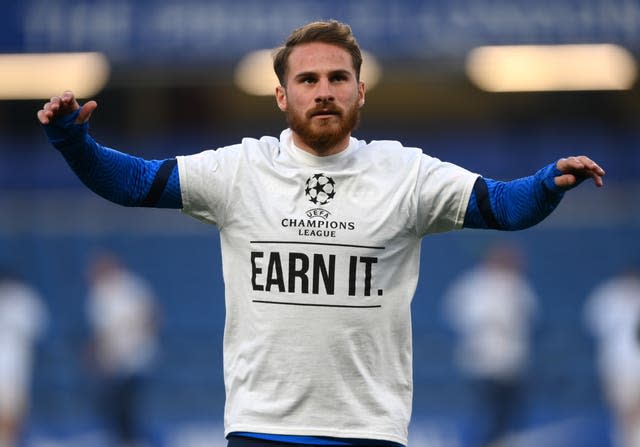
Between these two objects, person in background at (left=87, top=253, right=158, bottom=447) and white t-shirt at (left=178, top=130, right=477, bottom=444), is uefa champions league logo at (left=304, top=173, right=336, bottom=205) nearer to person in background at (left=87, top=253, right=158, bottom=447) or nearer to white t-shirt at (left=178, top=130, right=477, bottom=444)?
white t-shirt at (left=178, top=130, right=477, bottom=444)

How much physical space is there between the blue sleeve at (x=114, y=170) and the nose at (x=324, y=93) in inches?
18.9

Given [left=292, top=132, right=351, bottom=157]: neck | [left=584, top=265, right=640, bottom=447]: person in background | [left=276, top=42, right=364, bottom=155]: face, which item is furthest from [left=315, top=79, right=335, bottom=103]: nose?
[left=584, top=265, right=640, bottom=447]: person in background

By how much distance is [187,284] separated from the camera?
727 inches

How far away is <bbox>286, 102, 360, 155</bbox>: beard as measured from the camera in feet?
12.8

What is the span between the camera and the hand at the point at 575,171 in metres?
3.64

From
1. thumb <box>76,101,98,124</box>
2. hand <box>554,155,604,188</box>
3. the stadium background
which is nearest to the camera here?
hand <box>554,155,604,188</box>

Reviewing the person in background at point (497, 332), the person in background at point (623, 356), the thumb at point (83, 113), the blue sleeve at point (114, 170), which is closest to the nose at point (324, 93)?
the blue sleeve at point (114, 170)

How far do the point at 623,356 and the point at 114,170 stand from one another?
413 inches

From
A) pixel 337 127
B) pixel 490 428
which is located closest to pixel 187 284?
pixel 490 428

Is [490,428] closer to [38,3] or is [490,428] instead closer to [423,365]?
[423,365]

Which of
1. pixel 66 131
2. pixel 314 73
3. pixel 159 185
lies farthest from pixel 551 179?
pixel 66 131

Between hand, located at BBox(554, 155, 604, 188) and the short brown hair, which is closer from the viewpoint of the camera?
hand, located at BBox(554, 155, 604, 188)

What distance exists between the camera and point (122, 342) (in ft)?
47.0

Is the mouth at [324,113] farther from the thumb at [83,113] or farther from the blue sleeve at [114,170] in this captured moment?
the thumb at [83,113]
